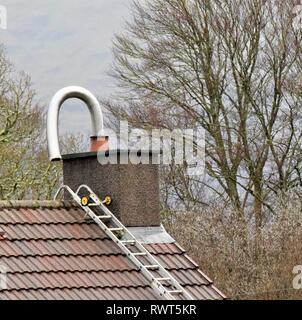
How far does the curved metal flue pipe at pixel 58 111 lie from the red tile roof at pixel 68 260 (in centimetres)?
117

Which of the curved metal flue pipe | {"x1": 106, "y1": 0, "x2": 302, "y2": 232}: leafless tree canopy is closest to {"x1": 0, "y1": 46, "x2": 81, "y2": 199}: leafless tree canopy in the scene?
{"x1": 106, "y1": 0, "x2": 302, "y2": 232}: leafless tree canopy

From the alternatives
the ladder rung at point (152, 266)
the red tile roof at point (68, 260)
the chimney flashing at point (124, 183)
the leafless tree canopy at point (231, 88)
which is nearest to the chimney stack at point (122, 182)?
the chimney flashing at point (124, 183)

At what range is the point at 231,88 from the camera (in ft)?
99.2

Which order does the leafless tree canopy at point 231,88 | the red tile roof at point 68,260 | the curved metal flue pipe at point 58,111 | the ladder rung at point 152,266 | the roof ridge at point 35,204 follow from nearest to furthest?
the red tile roof at point 68,260 → the ladder rung at point 152,266 → the roof ridge at point 35,204 → the curved metal flue pipe at point 58,111 → the leafless tree canopy at point 231,88

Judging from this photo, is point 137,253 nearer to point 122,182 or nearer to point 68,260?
point 68,260

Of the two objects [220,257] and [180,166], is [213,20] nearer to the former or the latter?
[180,166]

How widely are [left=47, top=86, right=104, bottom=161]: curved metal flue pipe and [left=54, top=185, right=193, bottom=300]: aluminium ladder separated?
830 mm

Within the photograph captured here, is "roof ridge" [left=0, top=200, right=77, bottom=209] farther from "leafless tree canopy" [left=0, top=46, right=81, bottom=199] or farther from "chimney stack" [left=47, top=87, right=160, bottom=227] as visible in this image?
"leafless tree canopy" [left=0, top=46, right=81, bottom=199]

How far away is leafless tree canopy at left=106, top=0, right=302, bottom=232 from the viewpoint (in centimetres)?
2966

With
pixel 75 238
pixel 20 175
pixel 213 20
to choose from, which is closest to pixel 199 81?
pixel 213 20

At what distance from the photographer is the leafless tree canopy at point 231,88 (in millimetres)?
29656

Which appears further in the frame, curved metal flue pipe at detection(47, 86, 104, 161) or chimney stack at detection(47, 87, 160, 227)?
curved metal flue pipe at detection(47, 86, 104, 161)

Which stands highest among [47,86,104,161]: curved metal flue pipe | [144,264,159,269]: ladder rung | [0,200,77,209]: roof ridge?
[47,86,104,161]: curved metal flue pipe

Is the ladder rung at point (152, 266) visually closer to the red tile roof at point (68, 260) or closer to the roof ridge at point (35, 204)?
the red tile roof at point (68, 260)
